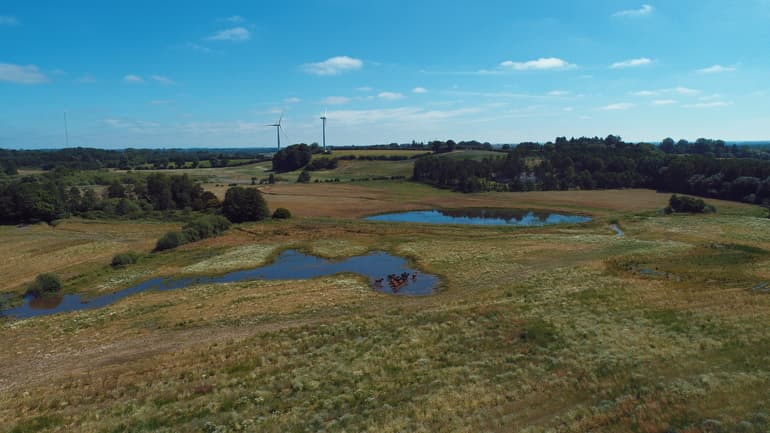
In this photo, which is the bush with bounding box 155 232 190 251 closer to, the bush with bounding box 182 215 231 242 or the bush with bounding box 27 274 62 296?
the bush with bounding box 182 215 231 242

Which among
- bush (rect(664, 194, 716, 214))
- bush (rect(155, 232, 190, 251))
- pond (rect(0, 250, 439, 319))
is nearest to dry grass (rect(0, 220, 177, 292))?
bush (rect(155, 232, 190, 251))

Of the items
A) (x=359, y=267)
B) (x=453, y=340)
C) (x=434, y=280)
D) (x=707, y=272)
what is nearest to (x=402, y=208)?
(x=359, y=267)

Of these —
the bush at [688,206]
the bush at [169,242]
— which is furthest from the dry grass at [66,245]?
the bush at [688,206]

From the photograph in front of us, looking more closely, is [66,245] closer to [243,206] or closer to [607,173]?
[243,206]

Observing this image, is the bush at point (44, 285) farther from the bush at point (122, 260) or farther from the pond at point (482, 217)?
the pond at point (482, 217)

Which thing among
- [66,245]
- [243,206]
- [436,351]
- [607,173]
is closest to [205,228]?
[243,206]
